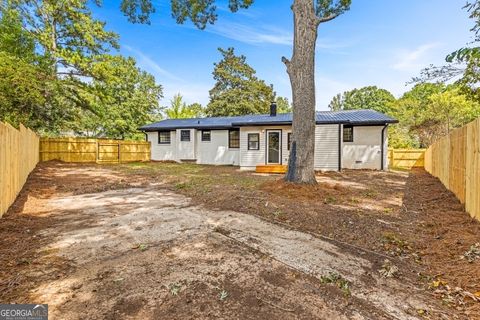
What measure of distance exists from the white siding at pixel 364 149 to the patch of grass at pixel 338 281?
13.5m

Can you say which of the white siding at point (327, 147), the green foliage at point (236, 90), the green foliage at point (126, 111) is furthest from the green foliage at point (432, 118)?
the green foliage at point (126, 111)

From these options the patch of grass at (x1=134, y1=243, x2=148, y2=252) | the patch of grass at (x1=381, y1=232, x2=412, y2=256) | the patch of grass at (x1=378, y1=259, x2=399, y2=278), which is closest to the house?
the patch of grass at (x1=381, y1=232, x2=412, y2=256)

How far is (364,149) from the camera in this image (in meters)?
14.7

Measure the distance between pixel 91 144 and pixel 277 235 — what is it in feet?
55.7

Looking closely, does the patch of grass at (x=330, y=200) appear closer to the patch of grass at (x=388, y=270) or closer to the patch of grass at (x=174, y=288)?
the patch of grass at (x=388, y=270)

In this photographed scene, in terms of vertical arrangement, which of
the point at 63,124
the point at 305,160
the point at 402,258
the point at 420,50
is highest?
the point at 420,50

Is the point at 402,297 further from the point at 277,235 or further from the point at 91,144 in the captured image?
the point at 91,144

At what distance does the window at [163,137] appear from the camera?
63.4ft

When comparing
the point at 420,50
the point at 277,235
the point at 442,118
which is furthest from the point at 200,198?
the point at 442,118

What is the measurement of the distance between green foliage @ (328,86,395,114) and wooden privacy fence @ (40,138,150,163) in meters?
33.0

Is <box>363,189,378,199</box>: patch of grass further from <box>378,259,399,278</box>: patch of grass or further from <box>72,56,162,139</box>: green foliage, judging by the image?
<box>72,56,162,139</box>: green foliage

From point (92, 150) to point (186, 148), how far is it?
20.1 feet

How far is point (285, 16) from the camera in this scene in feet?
40.3

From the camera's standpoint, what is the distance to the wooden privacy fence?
619 inches
